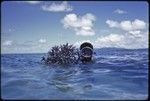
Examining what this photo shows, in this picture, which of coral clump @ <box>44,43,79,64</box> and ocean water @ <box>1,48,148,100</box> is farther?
coral clump @ <box>44,43,79,64</box>

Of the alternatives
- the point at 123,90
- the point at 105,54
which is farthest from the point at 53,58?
the point at 123,90

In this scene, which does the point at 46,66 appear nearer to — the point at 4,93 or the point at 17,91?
the point at 17,91

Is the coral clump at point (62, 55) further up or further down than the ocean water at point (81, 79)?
further up

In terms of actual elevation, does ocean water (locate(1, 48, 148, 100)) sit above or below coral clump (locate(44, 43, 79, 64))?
below

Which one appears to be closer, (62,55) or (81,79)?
(81,79)

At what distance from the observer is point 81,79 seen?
45.4 feet

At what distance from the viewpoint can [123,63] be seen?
52.5 feet

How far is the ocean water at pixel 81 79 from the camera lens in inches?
442

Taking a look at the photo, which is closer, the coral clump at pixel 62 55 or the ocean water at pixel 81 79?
the ocean water at pixel 81 79

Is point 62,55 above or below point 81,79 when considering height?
above

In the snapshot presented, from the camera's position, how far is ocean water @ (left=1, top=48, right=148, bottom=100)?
442 inches

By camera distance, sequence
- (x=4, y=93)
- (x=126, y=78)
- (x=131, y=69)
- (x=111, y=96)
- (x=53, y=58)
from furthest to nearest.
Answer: (x=53, y=58) → (x=131, y=69) → (x=126, y=78) → (x=111, y=96) → (x=4, y=93)

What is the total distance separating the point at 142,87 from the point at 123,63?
4.63 m

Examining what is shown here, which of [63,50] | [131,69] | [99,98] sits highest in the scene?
[63,50]
